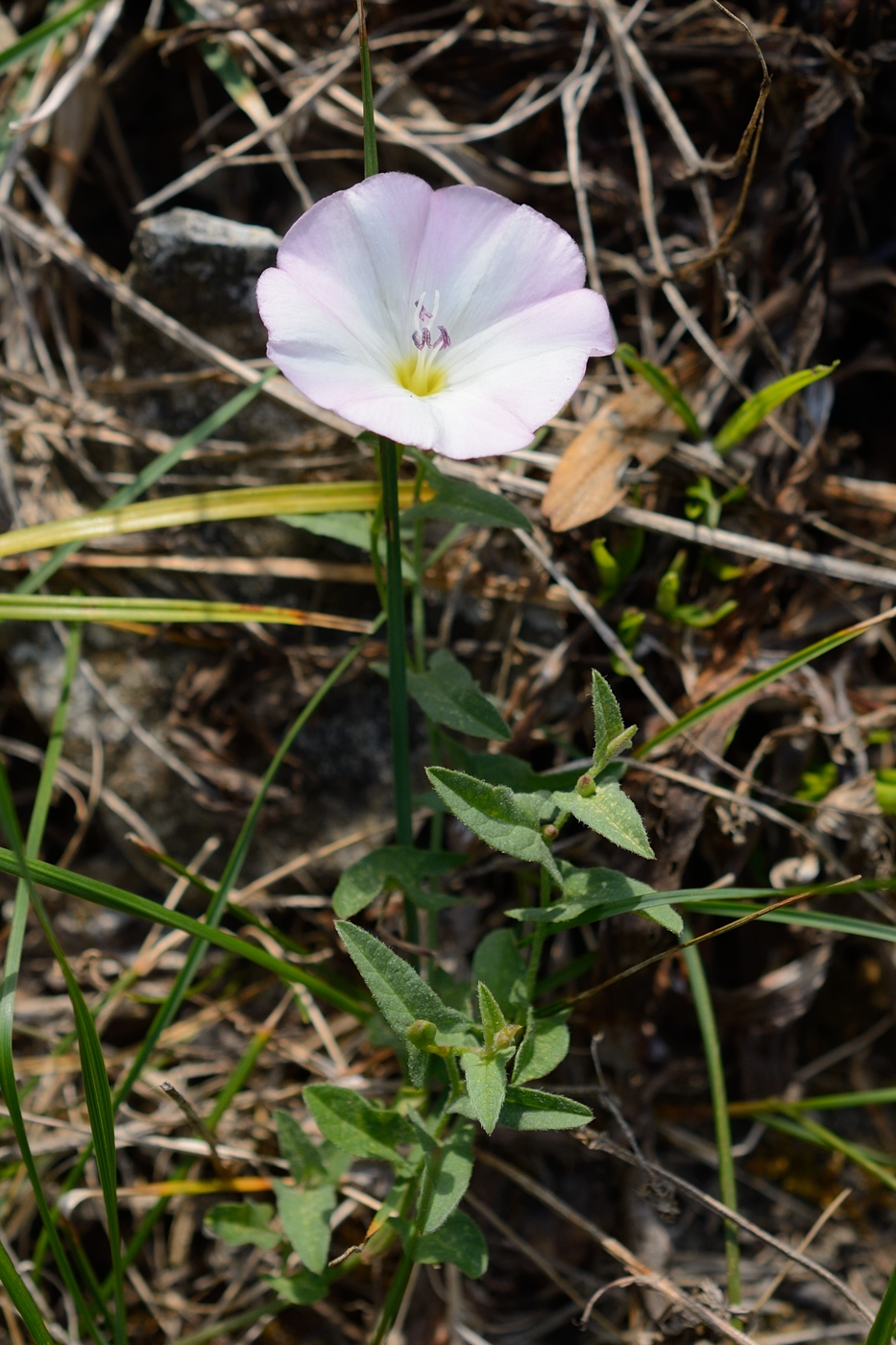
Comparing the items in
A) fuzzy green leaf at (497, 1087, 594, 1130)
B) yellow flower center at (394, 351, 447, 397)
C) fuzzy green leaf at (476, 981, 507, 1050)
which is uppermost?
yellow flower center at (394, 351, 447, 397)

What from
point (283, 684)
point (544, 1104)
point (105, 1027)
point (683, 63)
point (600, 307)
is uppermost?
point (683, 63)

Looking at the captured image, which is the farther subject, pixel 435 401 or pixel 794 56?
pixel 794 56

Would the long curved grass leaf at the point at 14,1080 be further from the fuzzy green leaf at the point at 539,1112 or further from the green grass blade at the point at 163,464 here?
the fuzzy green leaf at the point at 539,1112

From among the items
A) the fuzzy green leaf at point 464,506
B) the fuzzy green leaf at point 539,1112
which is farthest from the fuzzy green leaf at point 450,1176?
the fuzzy green leaf at point 464,506

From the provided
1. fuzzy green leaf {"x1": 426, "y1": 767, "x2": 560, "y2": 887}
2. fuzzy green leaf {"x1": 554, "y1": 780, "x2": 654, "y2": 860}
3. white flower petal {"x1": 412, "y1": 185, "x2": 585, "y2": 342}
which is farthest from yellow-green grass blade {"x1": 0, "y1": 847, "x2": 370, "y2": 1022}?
white flower petal {"x1": 412, "y1": 185, "x2": 585, "y2": 342}

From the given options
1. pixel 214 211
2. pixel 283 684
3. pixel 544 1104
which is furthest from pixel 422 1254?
pixel 214 211

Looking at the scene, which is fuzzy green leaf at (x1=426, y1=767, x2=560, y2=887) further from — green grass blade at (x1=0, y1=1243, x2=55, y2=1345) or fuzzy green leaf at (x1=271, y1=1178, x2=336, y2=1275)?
green grass blade at (x1=0, y1=1243, x2=55, y2=1345)

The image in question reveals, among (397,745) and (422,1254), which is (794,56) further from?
(422,1254)
